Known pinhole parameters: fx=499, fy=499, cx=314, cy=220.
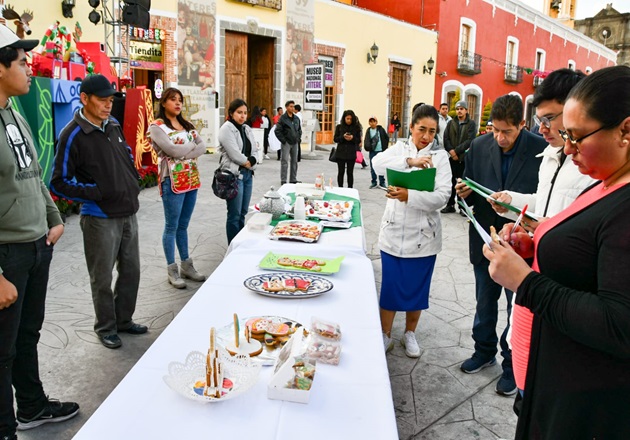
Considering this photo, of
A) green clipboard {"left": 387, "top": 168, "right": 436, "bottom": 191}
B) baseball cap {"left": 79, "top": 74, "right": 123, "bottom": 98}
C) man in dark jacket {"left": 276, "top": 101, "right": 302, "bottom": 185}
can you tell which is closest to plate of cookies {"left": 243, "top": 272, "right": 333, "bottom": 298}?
green clipboard {"left": 387, "top": 168, "right": 436, "bottom": 191}

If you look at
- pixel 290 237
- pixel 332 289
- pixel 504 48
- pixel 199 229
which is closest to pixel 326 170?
pixel 199 229

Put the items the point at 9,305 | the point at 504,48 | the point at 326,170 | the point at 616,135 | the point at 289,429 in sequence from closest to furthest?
the point at 616,135
the point at 289,429
the point at 9,305
the point at 326,170
the point at 504,48

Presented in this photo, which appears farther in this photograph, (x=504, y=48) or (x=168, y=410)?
(x=504, y=48)

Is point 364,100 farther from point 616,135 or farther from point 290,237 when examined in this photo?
point 616,135

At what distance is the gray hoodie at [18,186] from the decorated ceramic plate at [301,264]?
1115 millimetres

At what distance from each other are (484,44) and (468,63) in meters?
2.11

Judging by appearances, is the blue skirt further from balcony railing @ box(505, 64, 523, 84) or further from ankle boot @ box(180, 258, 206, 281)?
balcony railing @ box(505, 64, 523, 84)

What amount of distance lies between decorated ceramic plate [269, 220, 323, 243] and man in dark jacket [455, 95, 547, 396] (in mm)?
989

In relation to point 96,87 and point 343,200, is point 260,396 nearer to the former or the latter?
point 96,87

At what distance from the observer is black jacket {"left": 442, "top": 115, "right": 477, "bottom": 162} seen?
7.78 metres

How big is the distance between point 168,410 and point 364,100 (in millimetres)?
19509

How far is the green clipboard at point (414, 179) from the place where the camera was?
303 centimetres

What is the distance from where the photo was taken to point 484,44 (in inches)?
997

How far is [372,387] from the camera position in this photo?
163 centimetres
